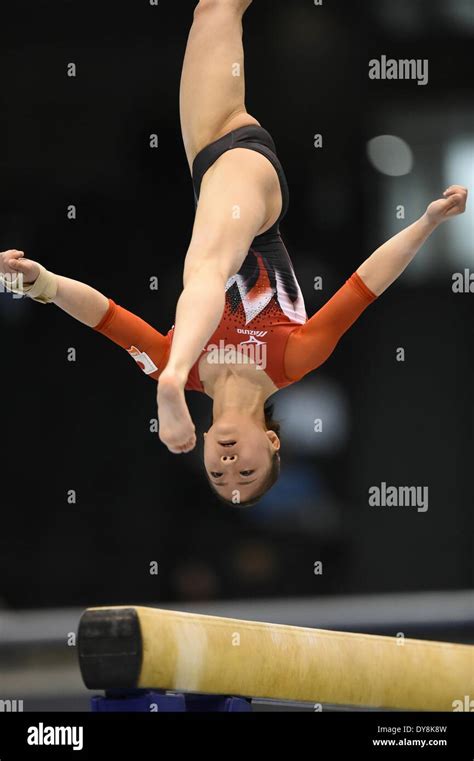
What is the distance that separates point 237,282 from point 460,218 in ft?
14.9

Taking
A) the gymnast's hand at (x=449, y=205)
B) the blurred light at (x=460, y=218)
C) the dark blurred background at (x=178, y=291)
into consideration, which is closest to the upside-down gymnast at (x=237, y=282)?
the gymnast's hand at (x=449, y=205)

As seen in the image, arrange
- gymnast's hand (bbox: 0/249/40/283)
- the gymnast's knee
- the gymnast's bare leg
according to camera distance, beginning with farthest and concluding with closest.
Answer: the gymnast's knee < gymnast's hand (bbox: 0/249/40/283) < the gymnast's bare leg

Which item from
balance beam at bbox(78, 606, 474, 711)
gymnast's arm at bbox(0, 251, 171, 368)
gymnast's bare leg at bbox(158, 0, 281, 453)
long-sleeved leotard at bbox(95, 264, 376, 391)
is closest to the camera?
balance beam at bbox(78, 606, 474, 711)

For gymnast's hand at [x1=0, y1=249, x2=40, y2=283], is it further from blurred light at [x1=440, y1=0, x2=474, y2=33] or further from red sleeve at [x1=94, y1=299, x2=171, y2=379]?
blurred light at [x1=440, y1=0, x2=474, y2=33]

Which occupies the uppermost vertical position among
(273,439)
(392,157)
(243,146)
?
(392,157)

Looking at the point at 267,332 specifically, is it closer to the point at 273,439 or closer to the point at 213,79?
the point at 273,439

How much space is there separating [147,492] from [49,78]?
3.09 metres

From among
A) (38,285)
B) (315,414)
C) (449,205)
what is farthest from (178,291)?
(449,205)

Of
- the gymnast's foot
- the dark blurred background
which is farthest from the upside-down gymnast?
the dark blurred background

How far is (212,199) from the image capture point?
14.5 feet

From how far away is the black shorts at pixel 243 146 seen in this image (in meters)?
4.78

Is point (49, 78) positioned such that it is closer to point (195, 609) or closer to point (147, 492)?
point (147, 492)

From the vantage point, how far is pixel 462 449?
9.19 m

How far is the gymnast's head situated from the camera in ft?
14.9
